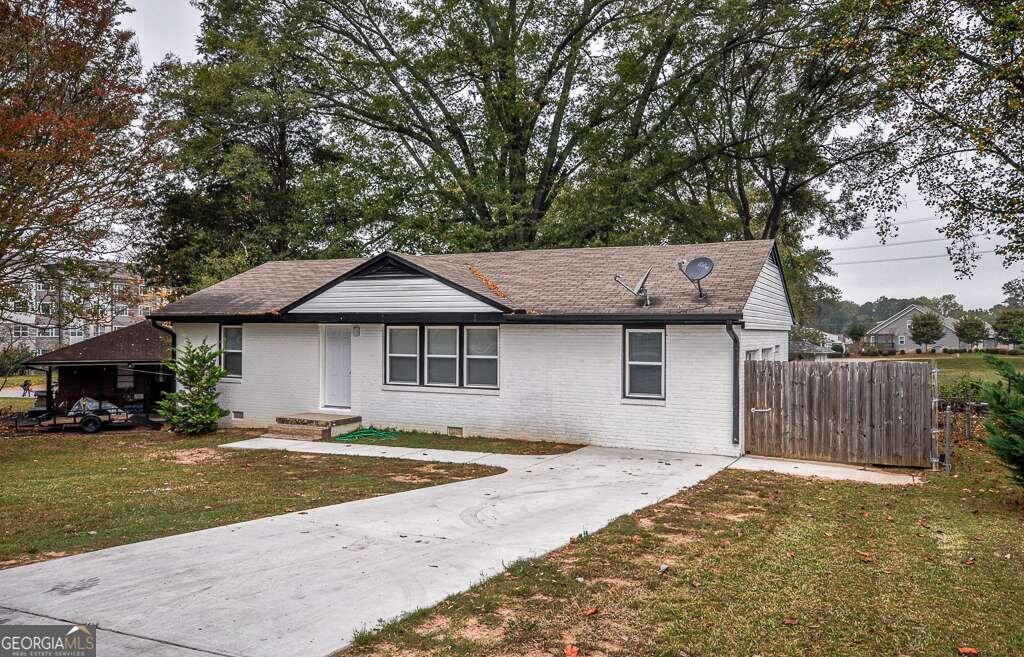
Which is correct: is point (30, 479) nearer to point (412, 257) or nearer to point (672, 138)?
point (412, 257)

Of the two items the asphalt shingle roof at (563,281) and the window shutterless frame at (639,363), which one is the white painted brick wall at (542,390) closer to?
the window shutterless frame at (639,363)

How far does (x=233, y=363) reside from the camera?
1681 centimetres

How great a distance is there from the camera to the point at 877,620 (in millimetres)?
4688

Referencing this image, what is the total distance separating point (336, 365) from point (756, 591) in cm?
1227

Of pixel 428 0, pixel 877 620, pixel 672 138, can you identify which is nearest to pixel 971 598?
pixel 877 620

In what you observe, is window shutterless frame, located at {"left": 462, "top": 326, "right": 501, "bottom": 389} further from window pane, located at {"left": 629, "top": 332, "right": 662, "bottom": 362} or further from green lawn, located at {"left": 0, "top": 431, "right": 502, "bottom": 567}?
green lawn, located at {"left": 0, "top": 431, "right": 502, "bottom": 567}

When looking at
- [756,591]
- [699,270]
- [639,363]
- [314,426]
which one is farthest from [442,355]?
[756,591]

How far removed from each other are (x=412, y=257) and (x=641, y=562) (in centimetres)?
1020

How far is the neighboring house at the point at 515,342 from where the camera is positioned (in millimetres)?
12266

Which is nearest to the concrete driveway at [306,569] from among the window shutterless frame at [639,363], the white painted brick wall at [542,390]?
the white painted brick wall at [542,390]

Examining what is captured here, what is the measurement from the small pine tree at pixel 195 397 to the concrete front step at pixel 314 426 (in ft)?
5.30

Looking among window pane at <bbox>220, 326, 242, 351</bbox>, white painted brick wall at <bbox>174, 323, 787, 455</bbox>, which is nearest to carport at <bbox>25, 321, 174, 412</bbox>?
window pane at <bbox>220, 326, 242, 351</bbox>

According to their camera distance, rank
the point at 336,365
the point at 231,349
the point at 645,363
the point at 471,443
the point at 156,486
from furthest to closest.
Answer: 1. the point at 231,349
2. the point at 336,365
3. the point at 471,443
4. the point at 645,363
5. the point at 156,486

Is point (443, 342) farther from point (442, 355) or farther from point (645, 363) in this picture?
point (645, 363)
